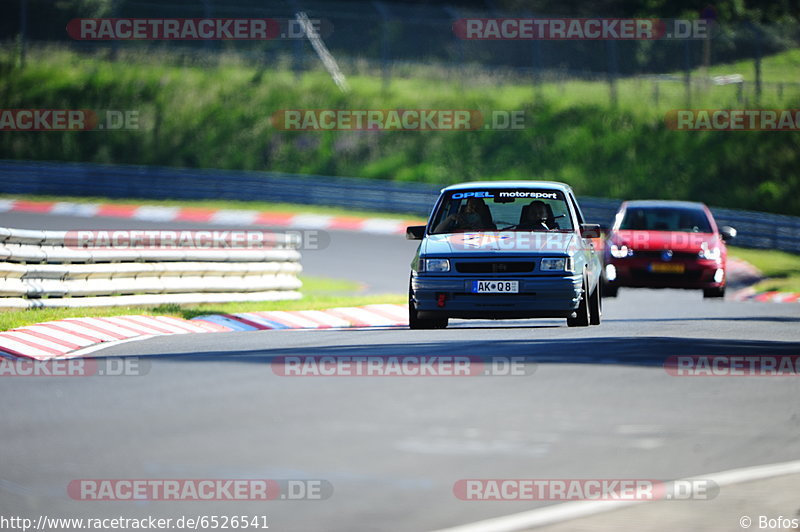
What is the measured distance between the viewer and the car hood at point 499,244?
43.9ft

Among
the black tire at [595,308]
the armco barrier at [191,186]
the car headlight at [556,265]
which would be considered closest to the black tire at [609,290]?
the black tire at [595,308]

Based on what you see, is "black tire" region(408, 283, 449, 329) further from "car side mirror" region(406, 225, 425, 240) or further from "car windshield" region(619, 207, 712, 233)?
"car windshield" region(619, 207, 712, 233)

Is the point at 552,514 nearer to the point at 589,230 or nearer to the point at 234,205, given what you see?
the point at 589,230

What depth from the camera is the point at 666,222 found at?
21688 millimetres

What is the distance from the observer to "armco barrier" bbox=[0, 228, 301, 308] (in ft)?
49.9

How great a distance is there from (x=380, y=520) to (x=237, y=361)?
16.2 feet

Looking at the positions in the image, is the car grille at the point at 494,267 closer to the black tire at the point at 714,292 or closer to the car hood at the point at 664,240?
the car hood at the point at 664,240

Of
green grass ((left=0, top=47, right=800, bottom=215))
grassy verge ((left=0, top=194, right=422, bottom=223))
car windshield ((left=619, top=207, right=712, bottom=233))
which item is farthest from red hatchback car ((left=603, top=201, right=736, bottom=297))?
green grass ((left=0, top=47, right=800, bottom=215))

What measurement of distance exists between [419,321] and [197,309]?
4121 millimetres

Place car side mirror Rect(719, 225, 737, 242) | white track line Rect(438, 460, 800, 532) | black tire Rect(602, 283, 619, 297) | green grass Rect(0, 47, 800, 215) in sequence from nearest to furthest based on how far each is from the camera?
white track line Rect(438, 460, 800, 532)
car side mirror Rect(719, 225, 737, 242)
black tire Rect(602, 283, 619, 297)
green grass Rect(0, 47, 800, 215)

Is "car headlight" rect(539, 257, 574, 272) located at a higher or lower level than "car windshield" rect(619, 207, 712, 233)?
lower

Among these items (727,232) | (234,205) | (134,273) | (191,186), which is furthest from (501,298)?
(191,186)

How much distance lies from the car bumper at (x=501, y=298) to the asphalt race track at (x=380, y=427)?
802 mm

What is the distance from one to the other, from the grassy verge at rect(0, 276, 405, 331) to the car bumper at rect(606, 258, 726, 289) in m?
3.32
